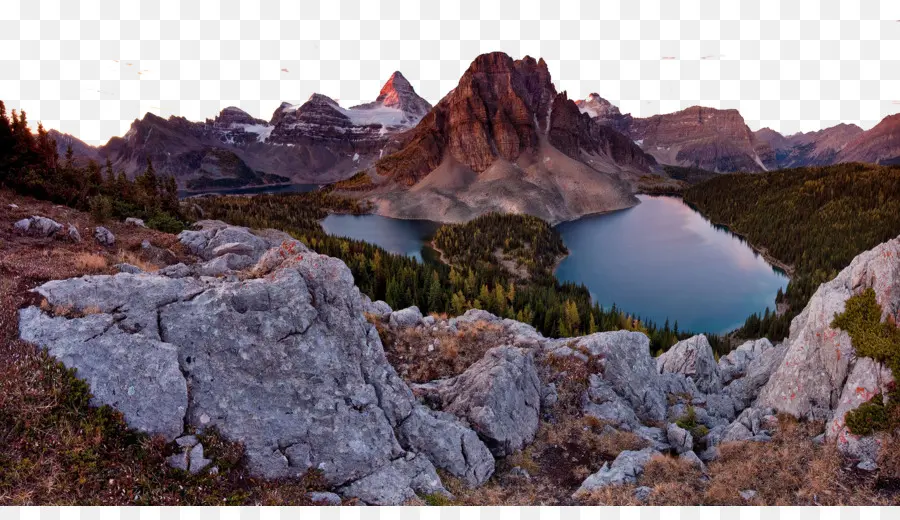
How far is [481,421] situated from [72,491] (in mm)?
10577

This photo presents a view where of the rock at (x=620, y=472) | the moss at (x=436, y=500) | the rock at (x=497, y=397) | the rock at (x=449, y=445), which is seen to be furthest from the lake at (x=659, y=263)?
the moss at (x=436, y=500)

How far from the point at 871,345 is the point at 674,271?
68.9 m

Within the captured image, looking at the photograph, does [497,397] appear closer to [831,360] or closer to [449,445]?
[449,445]

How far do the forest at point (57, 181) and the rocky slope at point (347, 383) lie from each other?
15.3m

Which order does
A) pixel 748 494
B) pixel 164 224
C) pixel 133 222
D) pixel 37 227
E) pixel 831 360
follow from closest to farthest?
pixel 748 494 < pixel 831 360 < pixel 37 227 < pixel 133 222 < pixel 164 224

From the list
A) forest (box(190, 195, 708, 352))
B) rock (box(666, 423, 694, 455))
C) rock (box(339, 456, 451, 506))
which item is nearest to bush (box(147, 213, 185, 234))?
forest (box(190, 195, 708, 352))

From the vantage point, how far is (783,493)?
35.6 feet

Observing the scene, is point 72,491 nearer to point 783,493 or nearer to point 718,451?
point 783,493

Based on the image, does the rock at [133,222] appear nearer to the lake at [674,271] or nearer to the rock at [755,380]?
the rock at [755,380]

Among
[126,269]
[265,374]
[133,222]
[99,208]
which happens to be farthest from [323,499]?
[133,222]

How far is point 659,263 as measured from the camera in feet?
273

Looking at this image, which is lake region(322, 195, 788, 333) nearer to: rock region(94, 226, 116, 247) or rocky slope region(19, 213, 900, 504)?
rocky slope region(19, 213, 900, 504)

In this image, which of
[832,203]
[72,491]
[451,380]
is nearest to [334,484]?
[72,491]

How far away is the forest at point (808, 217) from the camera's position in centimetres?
6425
